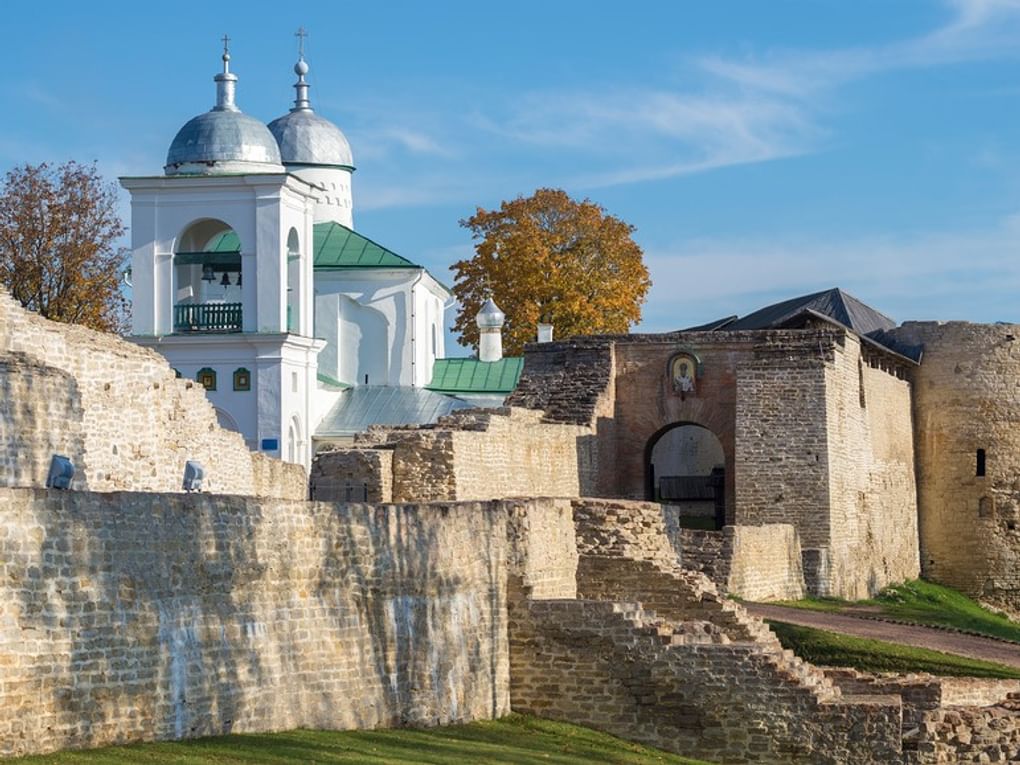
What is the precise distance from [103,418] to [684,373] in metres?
16.5

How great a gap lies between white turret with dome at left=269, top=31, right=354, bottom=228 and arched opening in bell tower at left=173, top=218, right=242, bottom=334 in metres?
9.22

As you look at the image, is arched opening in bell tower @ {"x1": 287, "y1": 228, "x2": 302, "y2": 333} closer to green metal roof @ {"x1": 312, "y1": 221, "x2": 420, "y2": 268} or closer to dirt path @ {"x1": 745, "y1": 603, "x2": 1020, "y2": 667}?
green metal roof @ {"x1": 312, "y1": 221, "x2": 420, "y2": 268}

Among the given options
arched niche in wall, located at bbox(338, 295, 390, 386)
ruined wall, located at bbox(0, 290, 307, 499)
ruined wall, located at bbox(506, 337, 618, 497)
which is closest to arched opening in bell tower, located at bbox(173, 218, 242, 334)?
arched niche in wall, located at bbox(338, 295, 390, 386)

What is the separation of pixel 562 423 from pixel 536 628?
16282 millimetres

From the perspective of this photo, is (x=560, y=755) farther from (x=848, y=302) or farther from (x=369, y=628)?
(x=848, y=302)

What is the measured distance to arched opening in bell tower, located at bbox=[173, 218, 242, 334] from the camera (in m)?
50.7

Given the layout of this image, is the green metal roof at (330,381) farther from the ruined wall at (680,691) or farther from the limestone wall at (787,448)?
the ruined wall at (680,691)

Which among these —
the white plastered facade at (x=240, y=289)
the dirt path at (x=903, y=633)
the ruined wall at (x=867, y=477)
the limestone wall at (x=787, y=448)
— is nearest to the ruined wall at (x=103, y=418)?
the dirt path at (x=903, y=633)

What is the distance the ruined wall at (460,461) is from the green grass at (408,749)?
8.60 metres

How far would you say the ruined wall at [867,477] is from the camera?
36.3 m

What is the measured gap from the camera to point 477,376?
5903cm

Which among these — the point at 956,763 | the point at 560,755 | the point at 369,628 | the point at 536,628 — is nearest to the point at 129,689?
the point at 369,628

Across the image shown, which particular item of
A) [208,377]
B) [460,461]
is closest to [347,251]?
[208,377]

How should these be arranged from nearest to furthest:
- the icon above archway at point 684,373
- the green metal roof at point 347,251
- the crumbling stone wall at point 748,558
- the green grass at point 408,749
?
the green grass at point 408,749 < the crumbling stone wall at point 748,558 < the icon above archway at point 684,373 < the green metal roof at point 347,251
